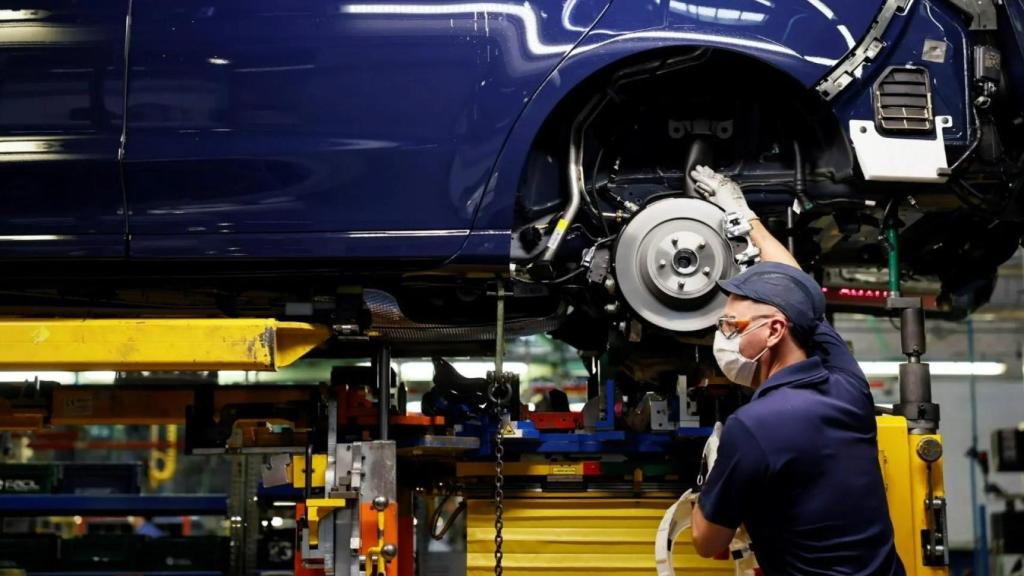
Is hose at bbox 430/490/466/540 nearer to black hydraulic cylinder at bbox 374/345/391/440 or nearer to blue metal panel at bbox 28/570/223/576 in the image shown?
black hydraulic cylinder at bbox 374/345/391/440

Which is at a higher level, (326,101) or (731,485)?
(326,101)

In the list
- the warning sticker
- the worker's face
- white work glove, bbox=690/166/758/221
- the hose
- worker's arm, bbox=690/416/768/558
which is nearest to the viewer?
worker's arm, bbox=690/416/768/558

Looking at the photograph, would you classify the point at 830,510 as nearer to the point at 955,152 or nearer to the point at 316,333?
the point at 955,152

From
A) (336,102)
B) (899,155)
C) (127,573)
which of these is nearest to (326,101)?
(336,102)

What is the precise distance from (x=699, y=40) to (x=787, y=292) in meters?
0.84

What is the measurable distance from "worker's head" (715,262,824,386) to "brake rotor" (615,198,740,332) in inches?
15.0

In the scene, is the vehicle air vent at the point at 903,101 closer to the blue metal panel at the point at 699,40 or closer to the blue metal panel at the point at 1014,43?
the blue metal panel at the point at 699,40

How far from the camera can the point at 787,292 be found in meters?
2.65

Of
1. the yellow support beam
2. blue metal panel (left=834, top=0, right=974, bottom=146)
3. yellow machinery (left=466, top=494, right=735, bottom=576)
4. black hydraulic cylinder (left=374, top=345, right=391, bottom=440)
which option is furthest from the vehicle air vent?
the yellow support beam

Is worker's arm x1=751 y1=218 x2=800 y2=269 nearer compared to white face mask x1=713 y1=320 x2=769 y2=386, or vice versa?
white face mask x1=713 y1=320 x2=769 y2=386

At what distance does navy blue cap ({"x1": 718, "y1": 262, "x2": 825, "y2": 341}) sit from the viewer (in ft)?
8.64

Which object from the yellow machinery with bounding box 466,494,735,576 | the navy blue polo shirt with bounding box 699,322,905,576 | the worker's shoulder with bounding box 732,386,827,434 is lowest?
the yellow machinery with bounding box 466,494,735,576

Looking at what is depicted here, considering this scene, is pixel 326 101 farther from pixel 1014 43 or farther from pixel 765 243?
pixel 1014 43

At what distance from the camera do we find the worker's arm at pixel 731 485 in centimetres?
245
